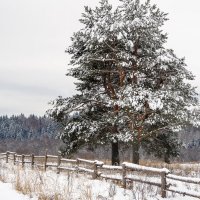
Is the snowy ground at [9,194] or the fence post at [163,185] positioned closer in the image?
the snowy ground at [9,194]

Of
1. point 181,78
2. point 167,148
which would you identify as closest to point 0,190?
point 181,78

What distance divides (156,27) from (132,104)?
5.58 meters

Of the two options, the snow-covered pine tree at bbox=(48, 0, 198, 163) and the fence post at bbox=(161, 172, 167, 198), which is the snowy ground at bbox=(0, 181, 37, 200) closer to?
the fence post at bbox=(161, 172, 167, 198)

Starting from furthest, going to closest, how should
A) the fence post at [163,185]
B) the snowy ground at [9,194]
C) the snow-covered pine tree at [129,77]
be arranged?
the snow-covered pine tree at [129,77] → the fence post at [163,185] → the snowy ground at [9,194]

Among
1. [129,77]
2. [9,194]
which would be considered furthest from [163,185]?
[129,77]

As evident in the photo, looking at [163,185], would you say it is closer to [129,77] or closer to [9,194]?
[9,194]

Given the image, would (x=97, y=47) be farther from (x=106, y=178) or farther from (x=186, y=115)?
(x=106, y=178)

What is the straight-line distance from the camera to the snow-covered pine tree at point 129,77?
23580 millimetres

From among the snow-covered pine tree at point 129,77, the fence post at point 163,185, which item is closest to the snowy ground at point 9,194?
the fence post at point 163,185

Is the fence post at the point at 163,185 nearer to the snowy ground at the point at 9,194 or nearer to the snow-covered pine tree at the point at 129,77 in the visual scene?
the snowy ground at the point at 9,194

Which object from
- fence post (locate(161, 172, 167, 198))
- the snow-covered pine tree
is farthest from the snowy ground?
the snow-covered pine tree

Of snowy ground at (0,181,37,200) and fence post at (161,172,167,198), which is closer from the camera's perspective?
snowy ground at (0,181,37,200)

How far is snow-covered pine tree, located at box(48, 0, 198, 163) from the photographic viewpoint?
2358 centimetres

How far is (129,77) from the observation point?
27047 mm
